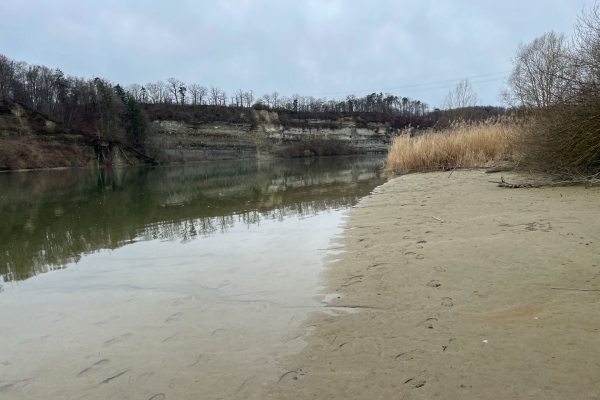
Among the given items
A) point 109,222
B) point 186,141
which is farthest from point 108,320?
point 186,141

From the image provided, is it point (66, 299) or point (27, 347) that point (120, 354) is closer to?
point (27, 347)

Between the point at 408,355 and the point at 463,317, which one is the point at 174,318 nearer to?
the point at 408,355

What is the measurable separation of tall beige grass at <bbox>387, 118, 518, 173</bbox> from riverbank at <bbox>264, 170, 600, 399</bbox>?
912 centimetres

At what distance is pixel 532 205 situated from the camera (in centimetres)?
494

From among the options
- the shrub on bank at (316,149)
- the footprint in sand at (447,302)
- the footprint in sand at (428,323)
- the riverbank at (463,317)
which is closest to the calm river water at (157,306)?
the riverbank at (463,317)

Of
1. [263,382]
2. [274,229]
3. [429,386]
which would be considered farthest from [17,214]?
[429,386]

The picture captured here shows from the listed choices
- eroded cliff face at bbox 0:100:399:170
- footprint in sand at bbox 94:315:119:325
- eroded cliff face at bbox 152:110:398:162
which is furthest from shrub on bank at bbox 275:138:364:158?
footprint in sand at bbox 94:315:119:325

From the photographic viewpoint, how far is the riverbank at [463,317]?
5.21ft

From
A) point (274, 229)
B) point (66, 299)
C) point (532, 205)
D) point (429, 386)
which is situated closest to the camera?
point (429, 386)

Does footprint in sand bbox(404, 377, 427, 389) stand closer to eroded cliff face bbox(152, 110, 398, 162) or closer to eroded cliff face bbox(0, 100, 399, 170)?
eroded cliff face bbox(0, 100, 399, 170)

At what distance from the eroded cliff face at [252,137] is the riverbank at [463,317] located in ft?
174

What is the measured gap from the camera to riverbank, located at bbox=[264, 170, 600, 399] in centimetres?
159

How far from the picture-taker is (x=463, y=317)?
7.07ft

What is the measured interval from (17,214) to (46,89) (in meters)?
A: 60.2
